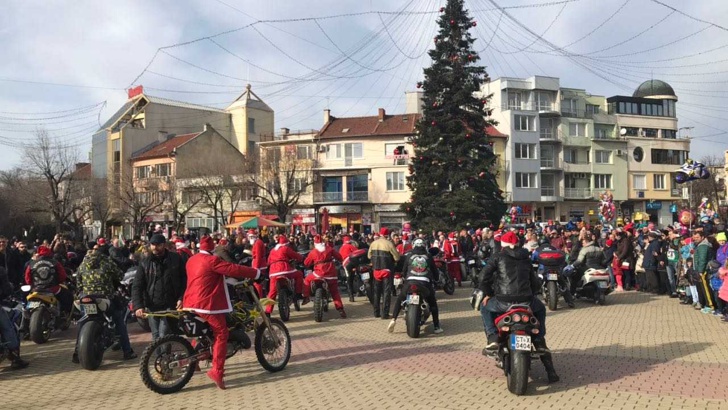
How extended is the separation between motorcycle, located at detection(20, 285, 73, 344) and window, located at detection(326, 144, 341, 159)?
47.9 m

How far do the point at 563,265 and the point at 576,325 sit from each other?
86.6 inches

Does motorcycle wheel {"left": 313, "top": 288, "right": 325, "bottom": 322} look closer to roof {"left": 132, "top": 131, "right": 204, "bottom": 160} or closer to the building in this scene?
the building

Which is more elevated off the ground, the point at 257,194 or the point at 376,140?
the point at 376,140

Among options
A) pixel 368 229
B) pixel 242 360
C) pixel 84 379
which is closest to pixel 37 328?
pixel 84 379

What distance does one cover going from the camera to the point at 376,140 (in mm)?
57188

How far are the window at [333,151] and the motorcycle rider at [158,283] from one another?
5017 cm

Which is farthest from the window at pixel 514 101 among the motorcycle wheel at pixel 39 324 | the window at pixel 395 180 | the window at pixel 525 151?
the motorcycle wheel at pixel 39 324

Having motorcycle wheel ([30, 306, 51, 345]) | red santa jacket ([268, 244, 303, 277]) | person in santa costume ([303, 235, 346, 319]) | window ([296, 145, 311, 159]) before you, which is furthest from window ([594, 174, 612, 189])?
motorcycle wheel ([30, 306, 51, 345])

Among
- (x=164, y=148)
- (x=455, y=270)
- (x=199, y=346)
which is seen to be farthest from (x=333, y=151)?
(x=199, y=346)

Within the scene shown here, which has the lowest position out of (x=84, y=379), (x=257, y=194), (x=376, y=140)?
(x=84, y=379)

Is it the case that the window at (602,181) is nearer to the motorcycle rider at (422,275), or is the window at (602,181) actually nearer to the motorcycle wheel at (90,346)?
the motorcycle rider at (422,275)

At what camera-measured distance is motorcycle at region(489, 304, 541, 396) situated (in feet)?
21.1

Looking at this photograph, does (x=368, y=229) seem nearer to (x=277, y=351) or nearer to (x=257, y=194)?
(x=257, y=194)

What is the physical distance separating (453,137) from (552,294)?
78.4ft
